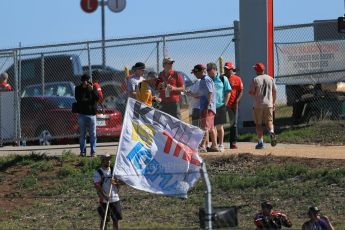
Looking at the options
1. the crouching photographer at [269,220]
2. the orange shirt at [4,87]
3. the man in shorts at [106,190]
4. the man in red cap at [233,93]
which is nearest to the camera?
the crouching photographer at [269,220]

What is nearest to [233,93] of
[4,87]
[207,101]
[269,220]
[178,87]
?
[178,87]

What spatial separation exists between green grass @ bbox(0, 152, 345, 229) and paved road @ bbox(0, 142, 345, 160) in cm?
86

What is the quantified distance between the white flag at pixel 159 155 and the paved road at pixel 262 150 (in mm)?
6243

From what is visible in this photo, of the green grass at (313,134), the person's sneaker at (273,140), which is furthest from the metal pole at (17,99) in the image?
the person's sneaker at (273,140)

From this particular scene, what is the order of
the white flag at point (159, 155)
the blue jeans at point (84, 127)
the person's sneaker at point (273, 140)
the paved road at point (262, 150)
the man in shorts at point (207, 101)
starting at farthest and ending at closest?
Result: the person's sneaker at point (273, 140)
the blue jeans at point (84, 127)
the man in shorts at point (207, 101)
the paved road at point (262, 150)
the white flag at point (159, 155)

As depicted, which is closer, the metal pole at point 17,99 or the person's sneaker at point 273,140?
the person's sneaker at point 273,140

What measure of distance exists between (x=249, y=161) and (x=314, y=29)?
673cm

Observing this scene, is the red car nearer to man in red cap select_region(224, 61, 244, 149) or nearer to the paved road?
the paved road

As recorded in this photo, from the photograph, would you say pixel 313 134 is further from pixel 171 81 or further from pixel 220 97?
pixel 171 81

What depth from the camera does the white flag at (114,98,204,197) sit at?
13109 mm

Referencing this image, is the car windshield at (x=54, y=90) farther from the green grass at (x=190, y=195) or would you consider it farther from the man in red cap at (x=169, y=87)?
the green grass at (x=190, y=195)

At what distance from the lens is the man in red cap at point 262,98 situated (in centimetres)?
2064

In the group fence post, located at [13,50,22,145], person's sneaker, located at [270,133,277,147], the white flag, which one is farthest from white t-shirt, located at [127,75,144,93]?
the white flag

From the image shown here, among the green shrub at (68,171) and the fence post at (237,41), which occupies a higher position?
the fence post at (237,41)
